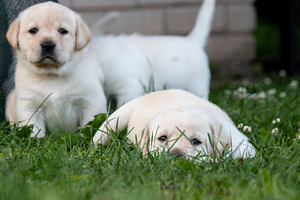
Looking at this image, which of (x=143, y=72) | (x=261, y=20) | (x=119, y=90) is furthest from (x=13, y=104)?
(x=261, y=20)

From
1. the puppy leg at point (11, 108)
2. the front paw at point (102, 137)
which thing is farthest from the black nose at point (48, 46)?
the front paw at point (102, 137)

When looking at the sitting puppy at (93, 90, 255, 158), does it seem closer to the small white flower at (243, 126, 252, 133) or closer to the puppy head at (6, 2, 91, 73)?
the small white flower at (243, 126, 252, 133)

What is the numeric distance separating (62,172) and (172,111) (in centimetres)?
71

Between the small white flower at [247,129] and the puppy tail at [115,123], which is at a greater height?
the puppy tail at [115,123]

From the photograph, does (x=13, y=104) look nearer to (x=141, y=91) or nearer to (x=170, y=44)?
(x=141, y=91)

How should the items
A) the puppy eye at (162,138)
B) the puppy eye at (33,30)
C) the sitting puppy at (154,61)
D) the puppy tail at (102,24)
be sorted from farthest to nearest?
1. the puppy tail at (102,24)
2. the sitting puppy at (154,61)
3. the puppy eye at (33,30)
4. the puppy eye at (162,138)

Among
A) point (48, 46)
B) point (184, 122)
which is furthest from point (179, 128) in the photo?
point (48, 46)

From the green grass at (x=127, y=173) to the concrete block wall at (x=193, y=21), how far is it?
3.13 m

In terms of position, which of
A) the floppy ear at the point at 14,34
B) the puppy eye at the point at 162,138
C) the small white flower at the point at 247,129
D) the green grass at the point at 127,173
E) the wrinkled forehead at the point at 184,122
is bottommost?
the small white flower at the point at 247,129

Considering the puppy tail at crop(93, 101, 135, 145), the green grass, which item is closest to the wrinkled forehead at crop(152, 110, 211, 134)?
the green grass

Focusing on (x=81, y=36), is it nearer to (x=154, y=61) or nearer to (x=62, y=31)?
(x=62, y=31)

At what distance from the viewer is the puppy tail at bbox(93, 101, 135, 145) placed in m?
2.59

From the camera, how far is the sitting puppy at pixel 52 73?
2910mm

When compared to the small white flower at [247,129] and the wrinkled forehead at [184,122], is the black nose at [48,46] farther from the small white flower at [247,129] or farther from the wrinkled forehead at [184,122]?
the small white flower at [247,129]
